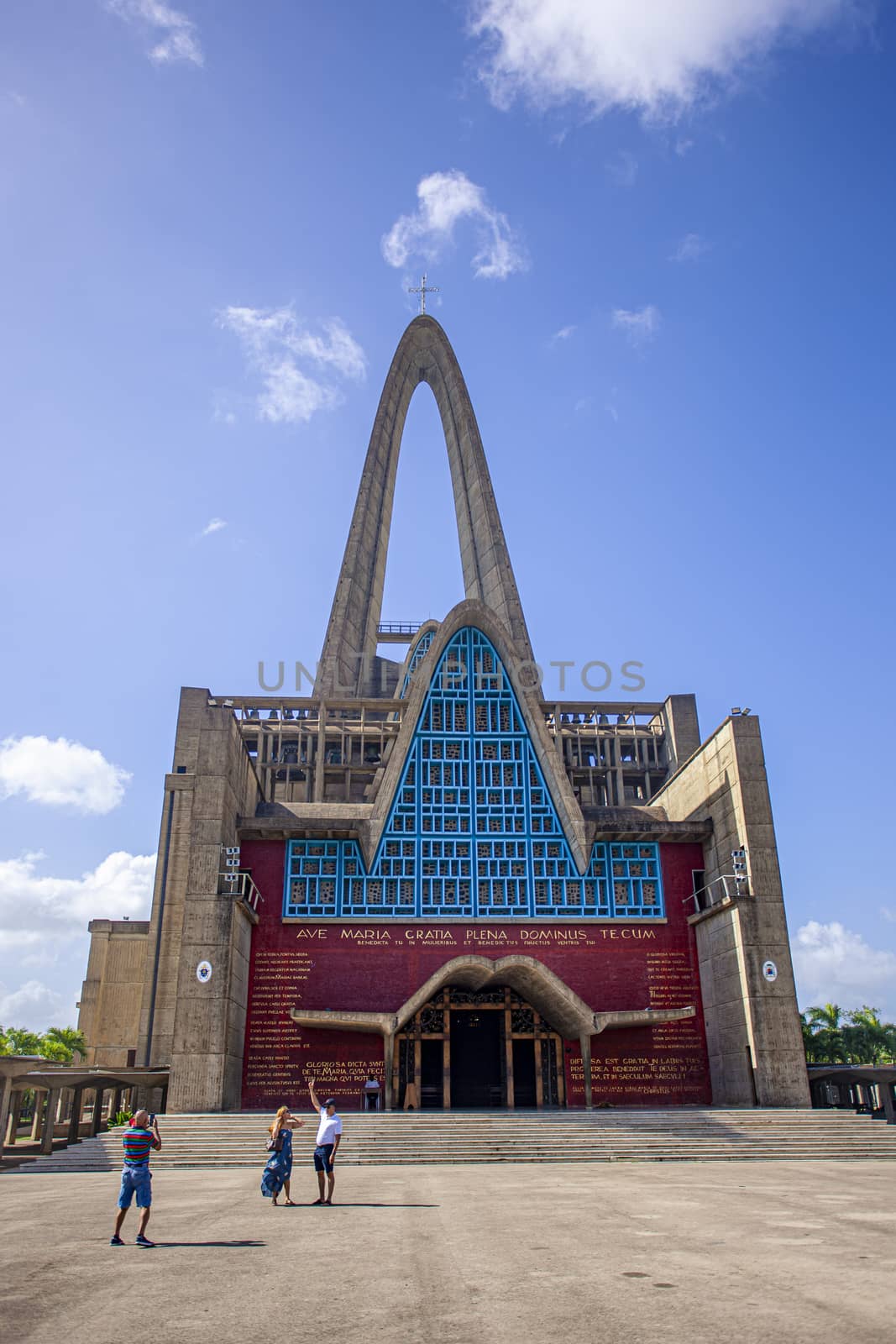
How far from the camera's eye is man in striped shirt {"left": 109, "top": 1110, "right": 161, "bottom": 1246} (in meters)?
9.67

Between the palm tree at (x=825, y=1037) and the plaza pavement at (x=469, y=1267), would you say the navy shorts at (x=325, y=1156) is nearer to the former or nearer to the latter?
the plaza pavement at (x=469, y=1267)

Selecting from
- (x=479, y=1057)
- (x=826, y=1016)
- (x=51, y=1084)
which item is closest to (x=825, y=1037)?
(x=826, y=1016)

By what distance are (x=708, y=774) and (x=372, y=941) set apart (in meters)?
11.7

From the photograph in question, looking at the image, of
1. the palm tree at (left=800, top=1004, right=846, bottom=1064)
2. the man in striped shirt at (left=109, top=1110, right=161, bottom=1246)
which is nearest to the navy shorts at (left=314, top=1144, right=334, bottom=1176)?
the man in striped shirt at (left=109, top=1110, right=161, bottom=1246)

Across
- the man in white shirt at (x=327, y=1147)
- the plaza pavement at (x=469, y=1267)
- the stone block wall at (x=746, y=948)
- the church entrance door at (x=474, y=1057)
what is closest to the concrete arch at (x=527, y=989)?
the stone block wall at (x=746, y=948)

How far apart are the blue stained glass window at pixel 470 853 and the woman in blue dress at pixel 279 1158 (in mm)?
16783

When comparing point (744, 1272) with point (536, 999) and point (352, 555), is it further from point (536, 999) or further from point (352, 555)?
point (352, 555)

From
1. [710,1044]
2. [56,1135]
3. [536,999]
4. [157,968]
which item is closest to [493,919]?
[536,999]

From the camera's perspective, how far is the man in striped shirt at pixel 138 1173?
31.7 feet

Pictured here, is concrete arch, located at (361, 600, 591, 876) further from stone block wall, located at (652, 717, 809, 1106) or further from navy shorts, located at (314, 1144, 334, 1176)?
navy shorts, located at (314, 1144, 334, 1176)

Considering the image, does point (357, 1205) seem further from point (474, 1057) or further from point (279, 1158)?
point (474, 1057)

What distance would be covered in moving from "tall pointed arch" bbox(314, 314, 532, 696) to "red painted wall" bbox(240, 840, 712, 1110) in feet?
64.3

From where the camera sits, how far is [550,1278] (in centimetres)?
751

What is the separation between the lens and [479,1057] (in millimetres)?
30844
